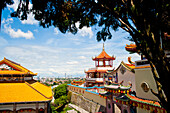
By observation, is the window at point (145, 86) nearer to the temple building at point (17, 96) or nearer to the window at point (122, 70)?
the window at point (122, 70)

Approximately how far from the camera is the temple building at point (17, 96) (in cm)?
1075

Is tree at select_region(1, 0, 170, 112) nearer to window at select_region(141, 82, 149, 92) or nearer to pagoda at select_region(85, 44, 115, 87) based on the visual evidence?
window at select_region(141, 82, 149, 92)

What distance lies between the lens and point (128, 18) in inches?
163

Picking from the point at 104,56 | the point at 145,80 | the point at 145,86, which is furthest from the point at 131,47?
the point at 104,56

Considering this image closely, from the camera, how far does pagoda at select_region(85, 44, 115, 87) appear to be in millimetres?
22734

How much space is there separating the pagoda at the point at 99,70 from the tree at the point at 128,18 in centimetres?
1697

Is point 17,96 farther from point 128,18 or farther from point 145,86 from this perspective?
point 128,18

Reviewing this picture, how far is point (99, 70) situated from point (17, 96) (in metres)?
15.1

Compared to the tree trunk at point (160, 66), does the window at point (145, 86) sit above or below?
below

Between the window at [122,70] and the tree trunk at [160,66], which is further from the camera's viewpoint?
the window at [122,70]

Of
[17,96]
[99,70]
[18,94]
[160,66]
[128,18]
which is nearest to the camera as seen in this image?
[160,66]

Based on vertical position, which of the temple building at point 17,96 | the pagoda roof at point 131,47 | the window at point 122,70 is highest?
the pagoda roof at point 131,47

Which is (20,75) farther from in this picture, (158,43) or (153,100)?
(158,43)

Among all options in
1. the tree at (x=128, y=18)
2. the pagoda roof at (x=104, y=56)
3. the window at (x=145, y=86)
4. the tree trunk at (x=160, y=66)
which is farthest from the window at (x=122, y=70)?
the tree trunk at (x=160, y=66)
